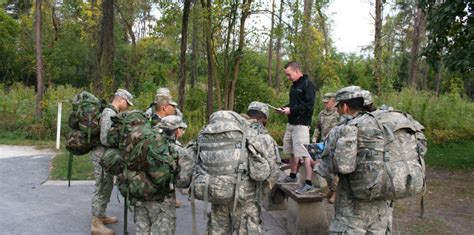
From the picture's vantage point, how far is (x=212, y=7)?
11.6 meters

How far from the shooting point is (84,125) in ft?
16.8

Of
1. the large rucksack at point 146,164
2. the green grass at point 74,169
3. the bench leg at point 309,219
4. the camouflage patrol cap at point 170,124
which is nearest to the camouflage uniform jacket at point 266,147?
the camouflage patrol cap at point 170,124

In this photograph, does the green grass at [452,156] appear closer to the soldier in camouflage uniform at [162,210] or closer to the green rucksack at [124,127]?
the soldier in camouflage uniform at [162,210]

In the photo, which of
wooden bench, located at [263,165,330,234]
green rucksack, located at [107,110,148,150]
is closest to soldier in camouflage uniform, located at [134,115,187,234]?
green rucksack, located at [107,110,148,150]

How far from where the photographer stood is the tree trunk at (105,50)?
34.6ft

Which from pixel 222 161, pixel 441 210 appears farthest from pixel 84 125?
pixel 441 210

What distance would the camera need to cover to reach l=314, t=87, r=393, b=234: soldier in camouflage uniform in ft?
10.9

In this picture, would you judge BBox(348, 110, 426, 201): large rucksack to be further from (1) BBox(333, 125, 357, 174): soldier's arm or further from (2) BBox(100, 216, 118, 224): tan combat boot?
(2) BBox(100, 216, 118, 224): tan combat boot

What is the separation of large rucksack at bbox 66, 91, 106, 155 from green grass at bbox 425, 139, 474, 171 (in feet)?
28.6

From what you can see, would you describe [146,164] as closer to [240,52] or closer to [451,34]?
[451,34]

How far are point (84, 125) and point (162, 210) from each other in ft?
5.45

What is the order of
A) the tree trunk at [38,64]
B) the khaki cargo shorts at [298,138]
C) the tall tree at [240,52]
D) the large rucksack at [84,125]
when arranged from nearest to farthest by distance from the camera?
the large rucksack at [84,125], the khaki cargo shorts at [298,138], the tall tree at [240,52], the tree trunk at [38,64]

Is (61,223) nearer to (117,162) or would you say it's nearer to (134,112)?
(117,162)

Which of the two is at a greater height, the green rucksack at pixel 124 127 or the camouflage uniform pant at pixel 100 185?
the green rucksack at pixel 124 127
